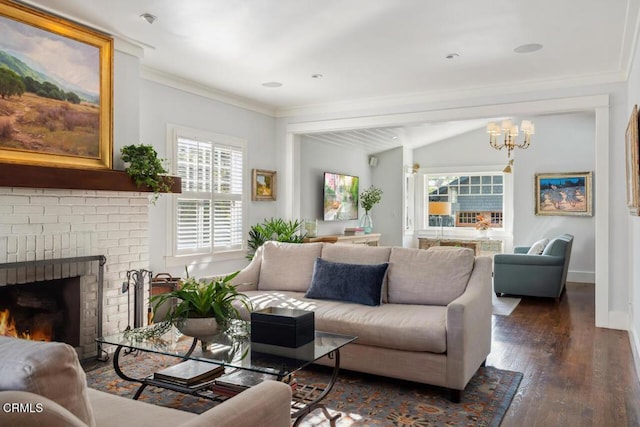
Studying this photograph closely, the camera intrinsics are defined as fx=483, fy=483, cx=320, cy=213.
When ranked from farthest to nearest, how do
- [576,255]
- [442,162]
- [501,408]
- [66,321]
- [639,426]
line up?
1. [442,162]
2. [576,255]
3. [66,321]
4. [501,408]
5. [639,426]

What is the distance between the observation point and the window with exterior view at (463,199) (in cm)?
981

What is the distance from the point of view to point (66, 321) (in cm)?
372

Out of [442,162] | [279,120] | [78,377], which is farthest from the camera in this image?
[442,162]

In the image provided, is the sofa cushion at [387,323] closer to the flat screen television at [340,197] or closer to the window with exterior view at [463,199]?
the flat screen television at [340,197]

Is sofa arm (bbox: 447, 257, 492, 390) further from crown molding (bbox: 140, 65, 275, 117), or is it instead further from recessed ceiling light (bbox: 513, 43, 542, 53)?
crown molding (bbox: 140, 65, 275, 117)

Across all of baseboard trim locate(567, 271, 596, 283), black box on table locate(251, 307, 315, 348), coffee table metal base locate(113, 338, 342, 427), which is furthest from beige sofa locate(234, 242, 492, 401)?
baseboard trim locate(567, 271, 596, 283)

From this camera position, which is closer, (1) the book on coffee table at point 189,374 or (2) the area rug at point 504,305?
(1) the book on coffee table at point 189,374

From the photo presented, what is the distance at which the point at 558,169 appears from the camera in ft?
27.2

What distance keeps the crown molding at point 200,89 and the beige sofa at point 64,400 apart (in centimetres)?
397

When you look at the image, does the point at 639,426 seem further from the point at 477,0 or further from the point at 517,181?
the point at 517,181

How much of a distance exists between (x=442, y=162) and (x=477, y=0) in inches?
282

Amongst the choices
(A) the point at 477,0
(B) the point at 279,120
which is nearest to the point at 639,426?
(A) the point at 477,0

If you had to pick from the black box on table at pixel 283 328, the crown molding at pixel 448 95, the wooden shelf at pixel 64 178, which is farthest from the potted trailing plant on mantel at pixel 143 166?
the crown molding at pixel 448 95

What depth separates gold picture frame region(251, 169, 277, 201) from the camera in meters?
6.25
